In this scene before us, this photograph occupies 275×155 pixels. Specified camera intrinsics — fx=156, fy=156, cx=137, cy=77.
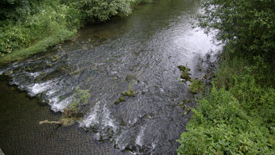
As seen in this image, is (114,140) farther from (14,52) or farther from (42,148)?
(14,52)

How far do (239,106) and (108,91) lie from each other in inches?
227

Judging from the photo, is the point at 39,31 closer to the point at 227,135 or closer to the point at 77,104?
the point at 77,104

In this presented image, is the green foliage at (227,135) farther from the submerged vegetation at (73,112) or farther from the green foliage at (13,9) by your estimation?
the green foliage at (13,9)

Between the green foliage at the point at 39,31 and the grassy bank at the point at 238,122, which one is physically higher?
the green foliage at the point at 39,31

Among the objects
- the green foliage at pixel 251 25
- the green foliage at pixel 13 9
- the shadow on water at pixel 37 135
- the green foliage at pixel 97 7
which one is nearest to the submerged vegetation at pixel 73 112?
→ the shadow on water at pixel 37 135

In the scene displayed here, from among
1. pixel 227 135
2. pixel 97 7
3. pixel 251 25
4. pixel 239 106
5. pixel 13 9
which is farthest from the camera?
pixel 97 7

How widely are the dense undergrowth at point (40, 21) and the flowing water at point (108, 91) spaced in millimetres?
894

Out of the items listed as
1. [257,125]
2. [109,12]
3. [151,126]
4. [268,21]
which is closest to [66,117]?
[151,126]

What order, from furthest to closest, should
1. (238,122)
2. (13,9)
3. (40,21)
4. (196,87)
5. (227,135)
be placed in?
(40,21), (13,9), (196,87), (238,122), (227,135)

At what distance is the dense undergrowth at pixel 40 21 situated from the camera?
436 inches

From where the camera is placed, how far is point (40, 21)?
12.9m

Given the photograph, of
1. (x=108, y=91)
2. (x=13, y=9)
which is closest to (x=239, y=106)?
(x=108, y=91)

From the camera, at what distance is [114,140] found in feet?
19.1

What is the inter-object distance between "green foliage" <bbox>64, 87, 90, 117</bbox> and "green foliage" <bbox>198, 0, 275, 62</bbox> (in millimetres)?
7836
